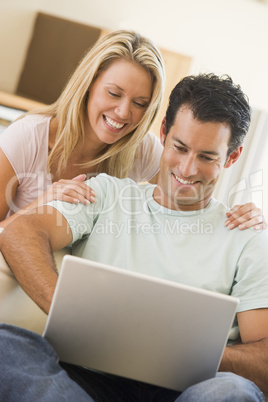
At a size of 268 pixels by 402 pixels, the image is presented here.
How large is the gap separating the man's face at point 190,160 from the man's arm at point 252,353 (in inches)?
16.1

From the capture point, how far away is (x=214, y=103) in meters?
1.63

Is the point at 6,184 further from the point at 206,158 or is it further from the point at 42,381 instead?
the point at 42,381

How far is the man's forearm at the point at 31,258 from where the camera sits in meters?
1.34

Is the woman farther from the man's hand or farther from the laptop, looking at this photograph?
the laptop

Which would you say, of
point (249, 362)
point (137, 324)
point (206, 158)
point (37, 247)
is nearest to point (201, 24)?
point (206, 158)

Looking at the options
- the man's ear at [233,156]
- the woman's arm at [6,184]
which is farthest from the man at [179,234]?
the woman's arm at [6,184]

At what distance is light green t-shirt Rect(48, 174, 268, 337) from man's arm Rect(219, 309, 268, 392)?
0.04m

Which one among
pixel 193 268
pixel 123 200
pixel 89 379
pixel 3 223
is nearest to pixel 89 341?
pixel 89 379

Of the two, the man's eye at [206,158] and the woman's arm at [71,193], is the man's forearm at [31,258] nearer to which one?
the woman's arm at [71,193]

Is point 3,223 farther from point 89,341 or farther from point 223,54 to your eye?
point 223,54

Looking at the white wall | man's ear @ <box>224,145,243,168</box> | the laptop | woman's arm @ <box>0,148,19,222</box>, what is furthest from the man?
the white wall

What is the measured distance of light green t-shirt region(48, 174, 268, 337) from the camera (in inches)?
60.6

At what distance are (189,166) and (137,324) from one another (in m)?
0.69

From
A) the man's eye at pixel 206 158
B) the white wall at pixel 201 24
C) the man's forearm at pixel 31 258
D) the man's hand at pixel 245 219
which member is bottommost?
the man's forearm at pixel 31 258
